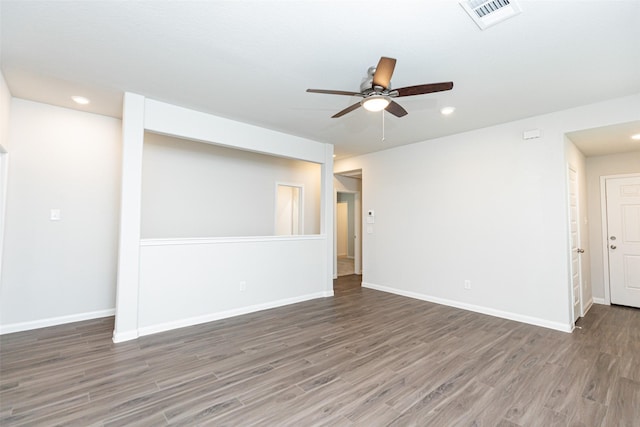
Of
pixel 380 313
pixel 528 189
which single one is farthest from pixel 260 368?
pixel 528 189

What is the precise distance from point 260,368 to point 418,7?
3.12 m

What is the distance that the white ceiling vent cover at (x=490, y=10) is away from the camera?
190 cm

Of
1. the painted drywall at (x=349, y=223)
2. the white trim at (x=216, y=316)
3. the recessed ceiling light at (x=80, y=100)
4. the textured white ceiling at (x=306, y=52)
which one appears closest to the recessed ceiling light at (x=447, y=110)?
the textured white ceiling at (x=306, y=52)

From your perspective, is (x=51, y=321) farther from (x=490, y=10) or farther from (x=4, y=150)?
(x=490, y=10)

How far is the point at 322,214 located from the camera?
17.5 ft

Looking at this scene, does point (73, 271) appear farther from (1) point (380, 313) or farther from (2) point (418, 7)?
(2) point (418, 7)

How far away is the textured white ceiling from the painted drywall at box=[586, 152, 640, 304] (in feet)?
7.16

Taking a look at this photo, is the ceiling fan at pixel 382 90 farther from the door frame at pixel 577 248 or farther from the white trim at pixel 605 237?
the white trim at pixel 605 237

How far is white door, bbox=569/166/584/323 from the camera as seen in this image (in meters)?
3.89

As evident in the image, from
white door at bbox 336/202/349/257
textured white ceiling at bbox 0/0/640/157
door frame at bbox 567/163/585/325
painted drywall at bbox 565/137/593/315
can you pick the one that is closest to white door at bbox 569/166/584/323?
door frame at bbox 567/163/585/325

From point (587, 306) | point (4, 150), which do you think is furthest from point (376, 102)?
point (587, 306)

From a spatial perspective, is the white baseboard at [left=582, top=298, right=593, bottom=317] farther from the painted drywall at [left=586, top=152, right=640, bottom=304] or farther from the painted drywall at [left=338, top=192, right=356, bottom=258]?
the painted drywall at [left=338, top=192, right=356, bottom=258]

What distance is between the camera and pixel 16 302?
11.3 ft

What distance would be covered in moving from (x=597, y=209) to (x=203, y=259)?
6.41 meters
